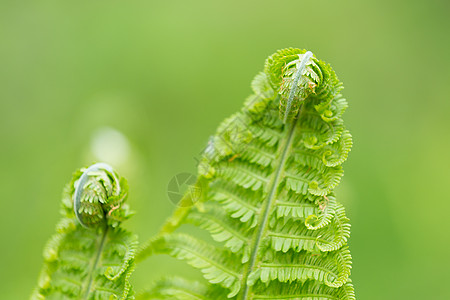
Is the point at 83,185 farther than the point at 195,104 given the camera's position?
No

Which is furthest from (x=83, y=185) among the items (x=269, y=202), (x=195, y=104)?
(x=195, y=104)

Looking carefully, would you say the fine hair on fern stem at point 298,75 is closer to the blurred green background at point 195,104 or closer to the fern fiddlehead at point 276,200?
the fern fiddlehead at point 276,200

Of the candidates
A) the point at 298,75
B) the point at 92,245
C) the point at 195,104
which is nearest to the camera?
the point at 298,75

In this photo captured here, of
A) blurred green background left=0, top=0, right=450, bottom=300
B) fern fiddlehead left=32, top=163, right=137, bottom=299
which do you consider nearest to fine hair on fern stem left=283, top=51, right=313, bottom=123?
fern fiddlehead left=32, top=163, right=137, bottom=299

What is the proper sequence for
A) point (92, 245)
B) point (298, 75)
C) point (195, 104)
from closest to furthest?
1. point (298, 75)
2. point (92, 245)
3. point (195, 104)

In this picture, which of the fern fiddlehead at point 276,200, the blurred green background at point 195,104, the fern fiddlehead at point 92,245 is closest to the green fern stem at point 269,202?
the fern fiddlehead at point 276,200

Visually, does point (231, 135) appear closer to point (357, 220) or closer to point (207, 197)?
point (207, 197)

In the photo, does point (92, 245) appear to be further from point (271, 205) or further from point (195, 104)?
point (195, 104)
